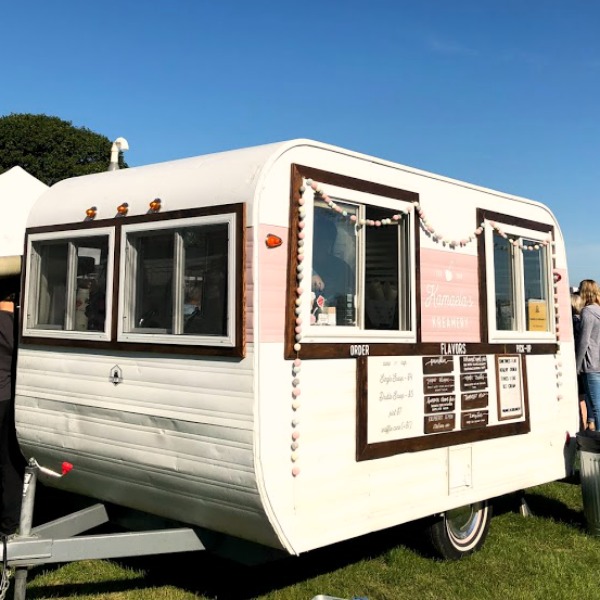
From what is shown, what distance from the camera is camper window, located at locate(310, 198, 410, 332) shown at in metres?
4.11

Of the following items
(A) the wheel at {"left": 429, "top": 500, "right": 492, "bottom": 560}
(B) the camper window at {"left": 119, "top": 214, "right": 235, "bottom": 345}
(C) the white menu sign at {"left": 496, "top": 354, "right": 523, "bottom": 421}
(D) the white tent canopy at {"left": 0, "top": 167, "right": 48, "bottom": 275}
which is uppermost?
(D) the white tent canopy at {"left": 0, "top": 167, "right": 48, "bottom": 275}

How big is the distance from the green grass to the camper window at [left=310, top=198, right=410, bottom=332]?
1.82m

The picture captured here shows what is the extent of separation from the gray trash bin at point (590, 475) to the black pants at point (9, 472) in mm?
4381

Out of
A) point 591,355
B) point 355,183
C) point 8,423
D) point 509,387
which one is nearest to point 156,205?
point 355,183

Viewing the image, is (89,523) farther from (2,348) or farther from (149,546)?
(2,348)

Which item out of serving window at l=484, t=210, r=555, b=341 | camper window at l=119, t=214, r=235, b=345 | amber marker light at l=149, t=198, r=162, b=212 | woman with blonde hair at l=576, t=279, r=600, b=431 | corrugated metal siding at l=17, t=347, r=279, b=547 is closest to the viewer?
corrugated metal siding at l=17, t=347, r=279, b=547

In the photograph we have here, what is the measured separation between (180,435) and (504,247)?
9.82 ft

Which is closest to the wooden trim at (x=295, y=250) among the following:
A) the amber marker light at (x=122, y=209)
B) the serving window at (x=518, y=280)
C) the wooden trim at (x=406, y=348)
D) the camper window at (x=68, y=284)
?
the wooden trim at (x=406, y=348)

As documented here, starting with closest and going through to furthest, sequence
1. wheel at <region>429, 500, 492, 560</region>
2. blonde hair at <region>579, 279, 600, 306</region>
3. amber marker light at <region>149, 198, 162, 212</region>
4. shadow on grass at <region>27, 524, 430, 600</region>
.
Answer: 1. amber marker light at <region>149, 198, 162, 212</region>
2. shadow on grass at <region>27, 524, 430, 600</region>
3. wheel at <region>429, 500, 492, 560</region>
4. blonde hair at <region>579, 279, 600, 306</region>

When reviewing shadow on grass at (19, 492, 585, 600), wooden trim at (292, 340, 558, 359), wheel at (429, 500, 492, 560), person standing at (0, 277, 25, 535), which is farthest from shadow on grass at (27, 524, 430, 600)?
wooden trim at (292, 340, 558, 359)

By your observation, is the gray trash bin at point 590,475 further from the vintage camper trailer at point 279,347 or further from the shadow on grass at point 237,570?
the shadow on grass at point 237,570

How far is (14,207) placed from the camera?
6.80 meters

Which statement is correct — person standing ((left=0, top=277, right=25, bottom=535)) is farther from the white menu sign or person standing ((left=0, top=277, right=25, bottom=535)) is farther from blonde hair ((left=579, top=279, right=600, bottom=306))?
blonde hair ((left=579, top=279, right=600, bottom=306))

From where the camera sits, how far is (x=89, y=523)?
4461mm
